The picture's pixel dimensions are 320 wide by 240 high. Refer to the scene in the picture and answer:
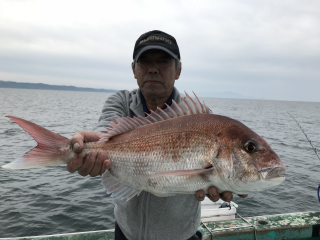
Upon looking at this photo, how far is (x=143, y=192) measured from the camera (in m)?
2.68

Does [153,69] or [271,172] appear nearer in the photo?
[271,172]

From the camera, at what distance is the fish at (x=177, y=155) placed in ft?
7.06

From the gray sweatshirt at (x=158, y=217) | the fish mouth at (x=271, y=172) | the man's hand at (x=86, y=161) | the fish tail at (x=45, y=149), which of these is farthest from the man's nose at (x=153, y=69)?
the fish mouth at (x=271, y=172)

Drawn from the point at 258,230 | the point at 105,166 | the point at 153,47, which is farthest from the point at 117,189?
the point at 258,230

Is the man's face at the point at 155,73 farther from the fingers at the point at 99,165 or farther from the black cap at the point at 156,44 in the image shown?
the fingers at the point at 99,165

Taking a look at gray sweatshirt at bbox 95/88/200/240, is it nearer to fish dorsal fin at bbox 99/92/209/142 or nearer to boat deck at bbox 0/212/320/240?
fish dorsal fin at bbox 99/92/209/142

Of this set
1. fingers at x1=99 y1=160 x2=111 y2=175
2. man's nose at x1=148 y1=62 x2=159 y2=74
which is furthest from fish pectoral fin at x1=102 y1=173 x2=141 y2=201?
man's nose at x1=148 y1=62 x2=159 y2=74

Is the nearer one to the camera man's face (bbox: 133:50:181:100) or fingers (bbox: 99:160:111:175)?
fingers (bbox: 99:160:111:175)

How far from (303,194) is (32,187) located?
11.6m

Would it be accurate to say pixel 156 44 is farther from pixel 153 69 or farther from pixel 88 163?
pixel 88 163

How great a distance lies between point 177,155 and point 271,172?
0.88 m

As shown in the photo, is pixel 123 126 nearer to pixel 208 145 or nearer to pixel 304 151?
pixel 208 145

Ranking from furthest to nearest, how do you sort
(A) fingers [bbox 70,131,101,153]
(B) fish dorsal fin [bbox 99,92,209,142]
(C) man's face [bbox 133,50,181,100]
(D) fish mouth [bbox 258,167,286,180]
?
(C) man's face [bbox 133,50,181,100] → (B) fish dorsal fin [bbox 99,92,209,142] → (A) fingers [bbox 70,131,101,153] → (D) fish mouth [bbox 258,167,286,180]

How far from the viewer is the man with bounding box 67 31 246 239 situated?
8.14 ft
